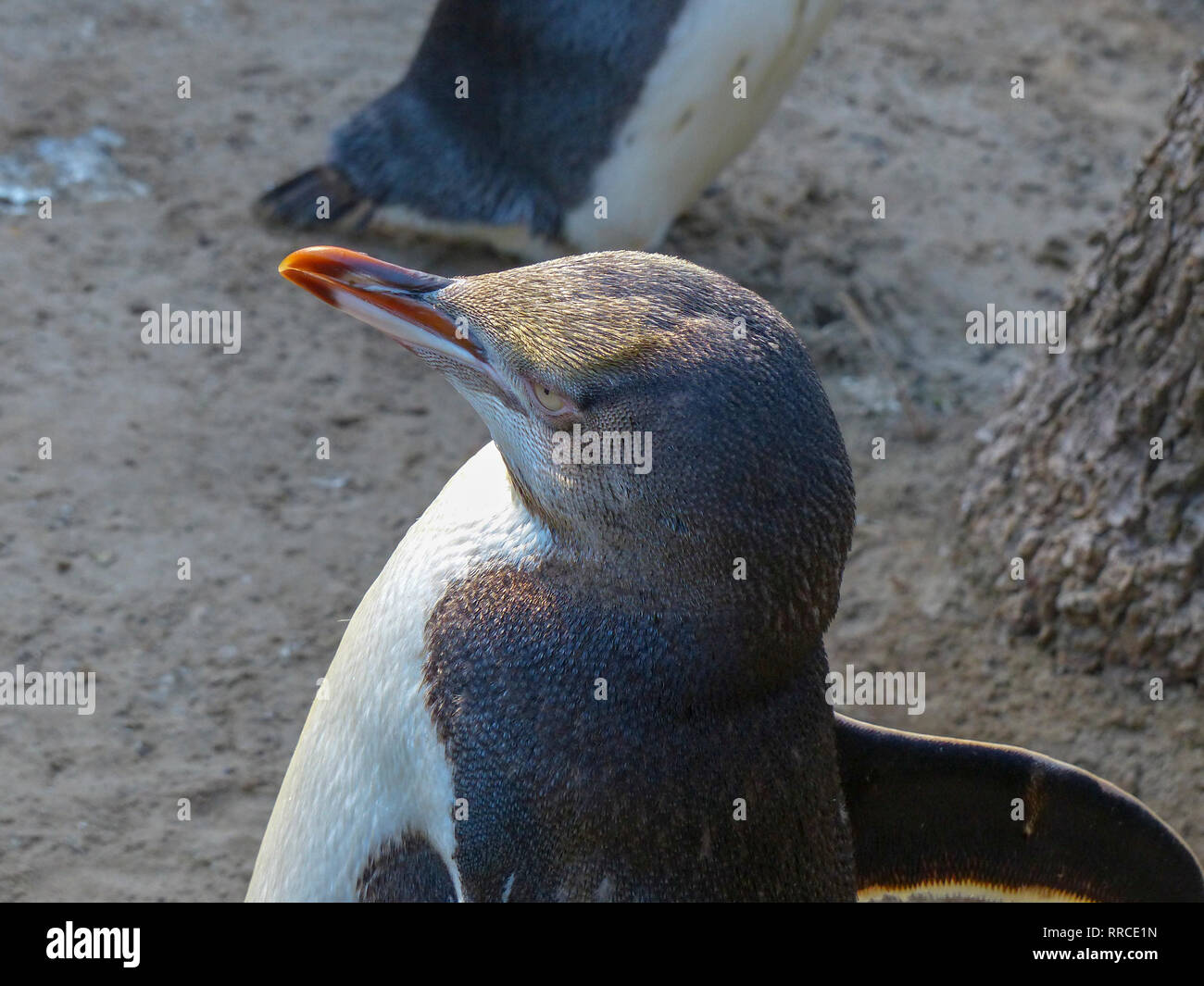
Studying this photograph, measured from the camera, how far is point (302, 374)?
4016mm

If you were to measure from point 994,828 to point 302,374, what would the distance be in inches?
97.0

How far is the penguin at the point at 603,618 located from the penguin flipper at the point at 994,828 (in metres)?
0.25

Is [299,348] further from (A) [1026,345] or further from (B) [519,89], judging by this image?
(A) [1026,345]

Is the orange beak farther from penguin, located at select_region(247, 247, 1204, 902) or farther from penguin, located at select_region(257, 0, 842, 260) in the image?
penguin, located at select_region(257, 0, 842, 260)

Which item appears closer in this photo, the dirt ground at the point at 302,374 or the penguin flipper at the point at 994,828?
the penguin flipper at the point at 994,828

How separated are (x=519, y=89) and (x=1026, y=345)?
5.87 feet

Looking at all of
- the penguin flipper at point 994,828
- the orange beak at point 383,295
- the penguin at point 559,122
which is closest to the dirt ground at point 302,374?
the penguin at point 559,122

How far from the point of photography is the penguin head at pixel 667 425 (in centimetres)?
165

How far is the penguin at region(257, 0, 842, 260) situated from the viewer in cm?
425

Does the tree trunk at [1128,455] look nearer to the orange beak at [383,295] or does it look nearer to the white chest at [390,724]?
the white chest at [390,724]

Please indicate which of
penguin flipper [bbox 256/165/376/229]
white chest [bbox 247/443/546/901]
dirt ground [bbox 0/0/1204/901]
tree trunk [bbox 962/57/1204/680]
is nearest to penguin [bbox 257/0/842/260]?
penguin flipper [bbox 256/165/376/229]

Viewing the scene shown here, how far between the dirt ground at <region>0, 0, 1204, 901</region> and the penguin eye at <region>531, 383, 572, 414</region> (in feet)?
4.64

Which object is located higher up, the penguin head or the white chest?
the penguin head

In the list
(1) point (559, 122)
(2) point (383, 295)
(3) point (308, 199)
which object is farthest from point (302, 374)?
(2) point (383, 295)
